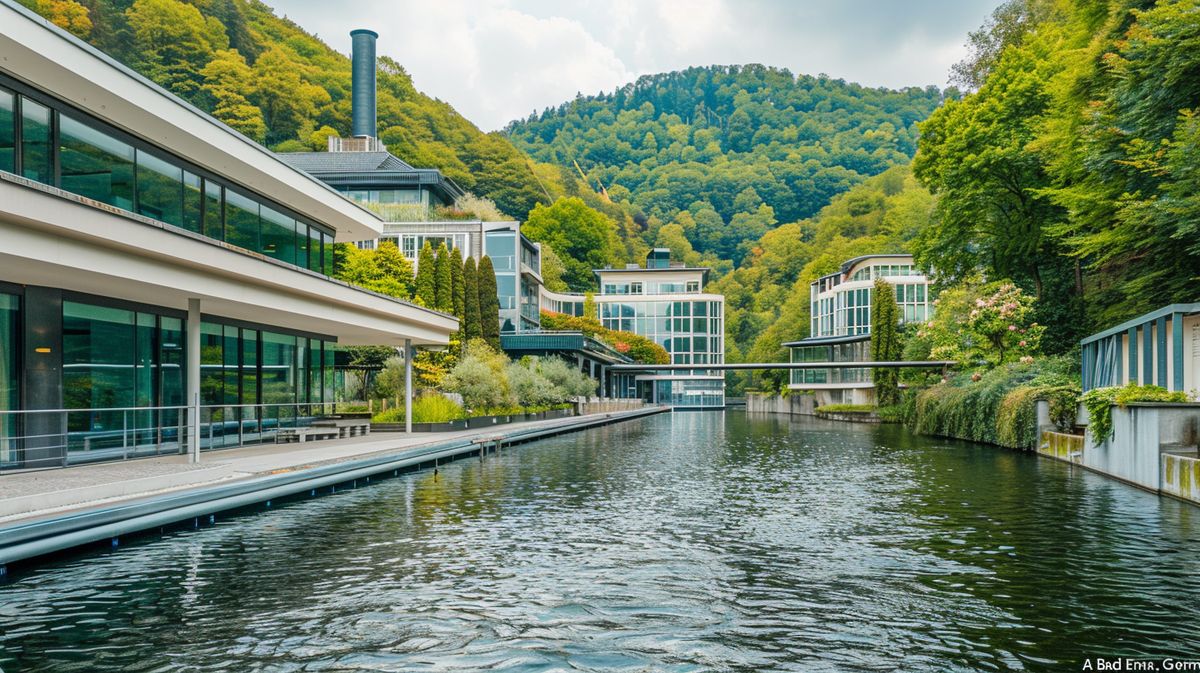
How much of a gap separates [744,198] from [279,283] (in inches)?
4641

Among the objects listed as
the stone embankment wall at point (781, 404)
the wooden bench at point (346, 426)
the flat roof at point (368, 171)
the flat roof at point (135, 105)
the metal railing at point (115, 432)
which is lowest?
the stone embankment wall at point (781, 404)

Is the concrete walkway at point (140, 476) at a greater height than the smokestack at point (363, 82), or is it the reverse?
the smokestack at point (363, 82)

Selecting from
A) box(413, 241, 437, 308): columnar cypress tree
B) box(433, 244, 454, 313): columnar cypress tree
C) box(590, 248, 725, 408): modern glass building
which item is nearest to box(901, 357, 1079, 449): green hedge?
box(433, 244, 454, 313): columnar cypress tree

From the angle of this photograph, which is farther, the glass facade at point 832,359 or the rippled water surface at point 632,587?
the glass facade at point 832,359

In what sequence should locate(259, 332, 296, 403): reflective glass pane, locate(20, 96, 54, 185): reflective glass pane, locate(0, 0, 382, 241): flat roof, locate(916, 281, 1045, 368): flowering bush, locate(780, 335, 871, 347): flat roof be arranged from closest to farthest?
locate(0, 0, 382, 241): flat roof, locate(20, 96, 54, 185): reflective glass pane, locate(259, 332, 296, 403): reflective glass pane, locate(916, 281, 1045, 368): flowering bush, locate(780, 335, 871, 347): flat roof

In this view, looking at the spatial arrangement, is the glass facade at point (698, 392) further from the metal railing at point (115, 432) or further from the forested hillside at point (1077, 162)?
the metal railing at point (115, 432)

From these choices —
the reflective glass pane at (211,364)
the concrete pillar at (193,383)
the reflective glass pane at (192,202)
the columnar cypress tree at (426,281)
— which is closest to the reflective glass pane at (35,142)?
the concrete pillar at (193,383)

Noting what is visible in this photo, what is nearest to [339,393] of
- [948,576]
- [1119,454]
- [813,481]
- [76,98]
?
[76,98]

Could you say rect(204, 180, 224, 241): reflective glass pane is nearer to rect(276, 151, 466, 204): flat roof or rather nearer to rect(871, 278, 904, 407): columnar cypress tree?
rect(276, 151, 466, 204): flat roof

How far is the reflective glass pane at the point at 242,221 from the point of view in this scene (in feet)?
73.3

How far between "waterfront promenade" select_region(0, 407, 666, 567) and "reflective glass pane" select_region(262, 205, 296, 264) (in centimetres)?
624

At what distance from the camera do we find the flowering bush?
35.9 meters

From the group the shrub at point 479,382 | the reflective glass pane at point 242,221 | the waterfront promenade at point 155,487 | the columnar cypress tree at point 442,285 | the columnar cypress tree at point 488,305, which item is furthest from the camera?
the columnar cypress tree at point 488,305

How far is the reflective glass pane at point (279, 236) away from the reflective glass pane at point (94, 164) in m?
6.44
